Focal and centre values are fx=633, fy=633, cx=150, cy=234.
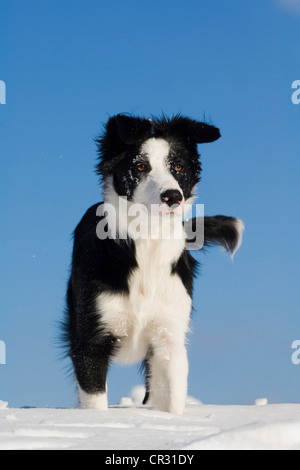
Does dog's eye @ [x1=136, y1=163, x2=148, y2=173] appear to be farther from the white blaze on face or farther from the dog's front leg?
the dog's front leg

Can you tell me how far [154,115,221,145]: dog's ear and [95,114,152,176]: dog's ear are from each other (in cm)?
22

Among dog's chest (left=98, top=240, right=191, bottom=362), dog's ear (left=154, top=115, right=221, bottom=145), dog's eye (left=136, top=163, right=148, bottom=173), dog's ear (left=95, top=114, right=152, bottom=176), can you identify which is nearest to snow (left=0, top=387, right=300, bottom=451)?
dog's chest (left=98, top=240, right=191, bottom=362)

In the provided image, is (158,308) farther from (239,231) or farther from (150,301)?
(239,231)

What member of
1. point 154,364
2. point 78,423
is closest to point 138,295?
point 154,364

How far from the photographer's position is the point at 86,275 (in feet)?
18.1

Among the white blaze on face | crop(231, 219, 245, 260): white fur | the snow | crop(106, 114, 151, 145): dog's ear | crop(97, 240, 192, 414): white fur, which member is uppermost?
crop(106, 114, 151, 145): dog's ear

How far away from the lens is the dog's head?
16.8ft

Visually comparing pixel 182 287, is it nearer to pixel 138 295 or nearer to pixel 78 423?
pixel 138 295

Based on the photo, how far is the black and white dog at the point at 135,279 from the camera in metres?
5.36

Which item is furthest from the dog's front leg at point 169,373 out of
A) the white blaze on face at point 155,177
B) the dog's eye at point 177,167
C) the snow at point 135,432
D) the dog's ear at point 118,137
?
the dog's ear at point 118,137

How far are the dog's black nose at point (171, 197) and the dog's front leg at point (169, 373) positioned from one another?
1193 millimetres

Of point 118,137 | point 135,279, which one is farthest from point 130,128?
point 135,279

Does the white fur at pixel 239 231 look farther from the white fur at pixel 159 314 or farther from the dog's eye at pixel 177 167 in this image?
the dog's eye at pixel 177 167

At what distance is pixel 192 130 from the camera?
5.71 meters
